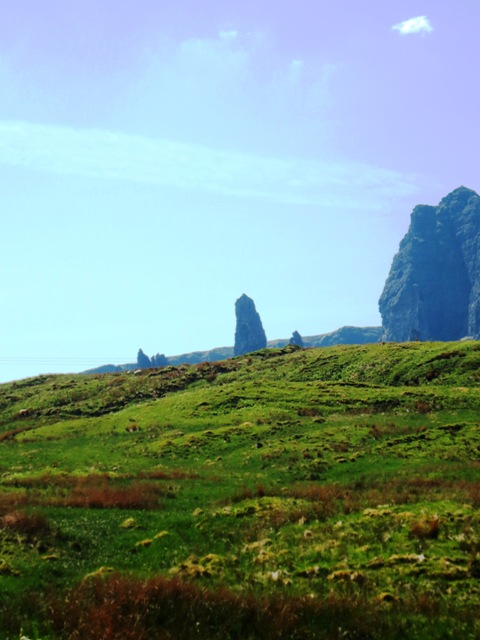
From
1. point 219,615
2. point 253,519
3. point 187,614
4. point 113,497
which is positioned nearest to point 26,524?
point 113,497

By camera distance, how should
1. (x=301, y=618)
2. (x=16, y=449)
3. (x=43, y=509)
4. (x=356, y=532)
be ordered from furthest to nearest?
(x=16, y=449)
(x=43, y=509)
(x=356, y=532)
(x=301, y=618)

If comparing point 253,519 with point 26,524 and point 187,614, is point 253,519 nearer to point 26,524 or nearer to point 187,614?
point 26,524

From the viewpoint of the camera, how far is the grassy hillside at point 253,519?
11984 millimetres

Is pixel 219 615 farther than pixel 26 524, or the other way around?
pixel 26 524

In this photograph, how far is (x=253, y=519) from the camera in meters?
22.7

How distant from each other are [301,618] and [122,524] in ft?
41.2

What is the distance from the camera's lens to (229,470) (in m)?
37.5

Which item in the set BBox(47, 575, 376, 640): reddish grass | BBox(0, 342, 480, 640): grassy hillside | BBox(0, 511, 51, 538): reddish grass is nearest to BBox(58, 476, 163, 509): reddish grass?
BBox(0, 342, 480, 640): grassy hillside

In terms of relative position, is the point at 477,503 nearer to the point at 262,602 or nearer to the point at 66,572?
the point at 262,602

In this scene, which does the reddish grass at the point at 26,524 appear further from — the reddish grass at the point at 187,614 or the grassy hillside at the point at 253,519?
the reddish grass at the point at 187,614

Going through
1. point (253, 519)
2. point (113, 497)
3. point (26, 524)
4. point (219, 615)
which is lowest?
point (253, 519)

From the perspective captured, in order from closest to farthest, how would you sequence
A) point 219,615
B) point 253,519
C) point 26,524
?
1. point 219,615
2. point 26,524
3. point 253,519

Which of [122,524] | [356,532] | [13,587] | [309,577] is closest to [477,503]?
[356,532]

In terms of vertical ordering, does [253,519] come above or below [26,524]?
below
